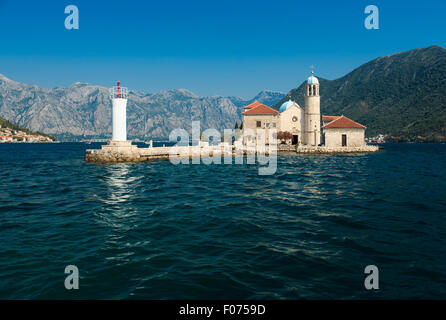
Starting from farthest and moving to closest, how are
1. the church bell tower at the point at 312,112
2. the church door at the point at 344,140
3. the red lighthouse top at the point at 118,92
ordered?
1. the church bell tower at the point at 312,112
2. the church door at the point at 344,140
3. the red lighthouse top at the point at 118,92

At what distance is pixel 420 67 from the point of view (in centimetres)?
18388

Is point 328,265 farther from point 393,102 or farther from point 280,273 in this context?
point 393,102

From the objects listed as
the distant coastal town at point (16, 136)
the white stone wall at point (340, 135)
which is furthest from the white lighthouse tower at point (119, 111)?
the distant coastal town at point (16, 136)

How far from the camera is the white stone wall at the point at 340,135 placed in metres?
54.1

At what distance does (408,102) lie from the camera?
525ft

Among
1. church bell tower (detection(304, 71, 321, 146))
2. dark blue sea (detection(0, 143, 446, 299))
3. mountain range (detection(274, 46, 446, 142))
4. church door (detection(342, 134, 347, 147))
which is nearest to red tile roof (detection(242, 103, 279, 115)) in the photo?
church bell tower (detection(304, 71, 321, 146))

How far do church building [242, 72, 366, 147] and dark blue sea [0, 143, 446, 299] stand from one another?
41.4 metres

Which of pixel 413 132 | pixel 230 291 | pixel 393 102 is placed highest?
pixel 393 102

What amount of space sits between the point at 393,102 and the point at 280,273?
20010 centimetres

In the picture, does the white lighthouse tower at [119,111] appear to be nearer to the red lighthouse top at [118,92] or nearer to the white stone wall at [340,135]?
the red lighthouse top at [118,92]

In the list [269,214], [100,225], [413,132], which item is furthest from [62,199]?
[413,132]

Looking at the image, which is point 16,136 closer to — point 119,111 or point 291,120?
point 119,111

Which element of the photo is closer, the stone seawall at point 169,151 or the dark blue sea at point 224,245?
the dark blue sea at point 224,245

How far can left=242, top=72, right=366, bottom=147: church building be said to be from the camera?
54.3 metres
